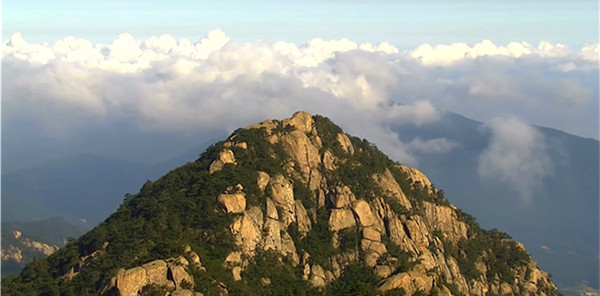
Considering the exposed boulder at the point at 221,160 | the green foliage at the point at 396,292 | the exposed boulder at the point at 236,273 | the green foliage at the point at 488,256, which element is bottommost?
the green foliage at the point at 488,256

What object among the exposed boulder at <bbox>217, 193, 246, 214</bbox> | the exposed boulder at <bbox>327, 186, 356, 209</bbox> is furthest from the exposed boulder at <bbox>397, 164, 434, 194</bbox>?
the exposed boulder at <bbox>217, 193, 246, 214</bbox>

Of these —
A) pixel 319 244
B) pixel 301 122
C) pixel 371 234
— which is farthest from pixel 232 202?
pixel 301 122

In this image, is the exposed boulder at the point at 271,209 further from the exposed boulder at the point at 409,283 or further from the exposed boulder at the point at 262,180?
the exposed boulder at the point at 409,283

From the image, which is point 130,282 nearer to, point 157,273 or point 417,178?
point 157,273

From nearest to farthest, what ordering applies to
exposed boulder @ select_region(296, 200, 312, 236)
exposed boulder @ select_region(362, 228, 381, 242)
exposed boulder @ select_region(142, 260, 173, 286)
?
exposed boulder @ select_region(142, 260, 173, 286) → exposed boulder @ select_region(362, 228, 381, 242) → exposed boulder @ select_region(296, 200, 312, 236)

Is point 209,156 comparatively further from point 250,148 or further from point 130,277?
point 130,277

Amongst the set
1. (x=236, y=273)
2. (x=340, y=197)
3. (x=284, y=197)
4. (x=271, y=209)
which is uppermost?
(x=284, y=197)

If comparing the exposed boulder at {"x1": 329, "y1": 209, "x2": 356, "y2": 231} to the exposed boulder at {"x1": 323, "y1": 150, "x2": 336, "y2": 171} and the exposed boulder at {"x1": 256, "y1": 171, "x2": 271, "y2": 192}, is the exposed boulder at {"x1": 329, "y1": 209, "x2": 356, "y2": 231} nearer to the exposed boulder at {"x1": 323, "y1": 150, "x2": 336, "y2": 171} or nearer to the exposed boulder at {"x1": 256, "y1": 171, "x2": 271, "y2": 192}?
the exposed boulder at {"x1": 323, "y1": 150, "x2": 336, "y2": 171}

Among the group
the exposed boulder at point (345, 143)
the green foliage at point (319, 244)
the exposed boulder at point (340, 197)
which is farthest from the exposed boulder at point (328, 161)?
the green foliage at point (319, 244)
